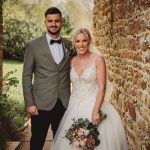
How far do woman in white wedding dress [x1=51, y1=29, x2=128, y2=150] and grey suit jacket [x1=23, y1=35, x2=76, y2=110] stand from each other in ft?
0.34

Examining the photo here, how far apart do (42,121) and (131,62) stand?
1.63m

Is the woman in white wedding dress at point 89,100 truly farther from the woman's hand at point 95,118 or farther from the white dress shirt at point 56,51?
the white dress shirt at point 56,51

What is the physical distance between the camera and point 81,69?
4652 mm

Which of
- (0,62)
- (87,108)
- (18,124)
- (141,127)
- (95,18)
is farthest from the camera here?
(95,18)

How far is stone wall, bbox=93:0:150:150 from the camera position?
4863 mm

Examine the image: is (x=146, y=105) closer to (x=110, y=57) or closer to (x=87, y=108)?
(x=87, y=108)

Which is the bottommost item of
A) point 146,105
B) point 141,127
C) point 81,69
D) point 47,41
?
point 141,127

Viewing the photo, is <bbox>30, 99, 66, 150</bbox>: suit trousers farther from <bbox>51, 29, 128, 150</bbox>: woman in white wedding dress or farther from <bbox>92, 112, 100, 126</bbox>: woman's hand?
<bbox>92, 112, 100, 126</bbox>: woman's hand

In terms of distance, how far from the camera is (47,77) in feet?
15.3

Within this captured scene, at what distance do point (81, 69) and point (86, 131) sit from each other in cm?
74

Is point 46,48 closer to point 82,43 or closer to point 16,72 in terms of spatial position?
point 82,43

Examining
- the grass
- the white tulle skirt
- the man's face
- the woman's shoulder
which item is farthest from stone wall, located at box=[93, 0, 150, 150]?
the grass

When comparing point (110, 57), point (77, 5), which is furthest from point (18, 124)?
point (77, 5)

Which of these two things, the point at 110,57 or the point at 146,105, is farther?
the point at 110,57
